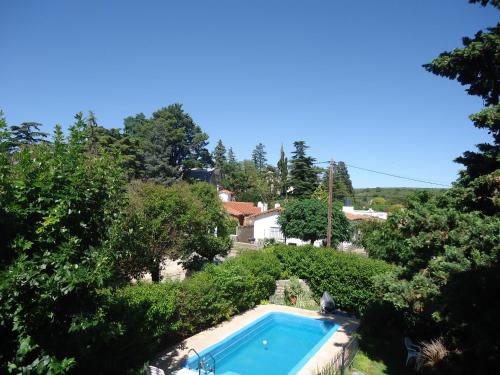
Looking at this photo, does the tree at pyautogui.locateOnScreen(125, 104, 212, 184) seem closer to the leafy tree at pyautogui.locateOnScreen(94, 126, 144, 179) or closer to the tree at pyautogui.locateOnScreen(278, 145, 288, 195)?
the leafy tree at pyautogui.locateOnScreen(94, 126, 144, 179)

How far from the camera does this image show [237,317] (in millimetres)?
15148

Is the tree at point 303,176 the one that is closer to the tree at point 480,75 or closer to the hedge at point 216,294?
the hedge at point 216,294

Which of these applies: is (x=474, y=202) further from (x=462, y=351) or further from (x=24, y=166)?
(x=24, y=166)

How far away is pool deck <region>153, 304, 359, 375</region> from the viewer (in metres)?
10.4

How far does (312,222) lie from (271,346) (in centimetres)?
1767

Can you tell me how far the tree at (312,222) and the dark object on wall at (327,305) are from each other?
1313 cm

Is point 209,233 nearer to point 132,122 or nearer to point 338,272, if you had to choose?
point 338,272

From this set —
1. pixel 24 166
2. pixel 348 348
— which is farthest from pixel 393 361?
pixel 24 166

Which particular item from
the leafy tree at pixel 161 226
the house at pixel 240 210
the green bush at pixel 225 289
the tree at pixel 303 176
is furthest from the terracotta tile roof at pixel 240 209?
the leafy tree at pixel 161 226

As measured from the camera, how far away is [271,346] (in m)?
13.7

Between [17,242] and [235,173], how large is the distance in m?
76.9

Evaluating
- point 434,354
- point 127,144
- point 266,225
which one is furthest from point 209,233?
point 127,144

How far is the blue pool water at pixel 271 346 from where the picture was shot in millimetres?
11352

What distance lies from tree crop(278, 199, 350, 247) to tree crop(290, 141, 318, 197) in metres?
23.9
